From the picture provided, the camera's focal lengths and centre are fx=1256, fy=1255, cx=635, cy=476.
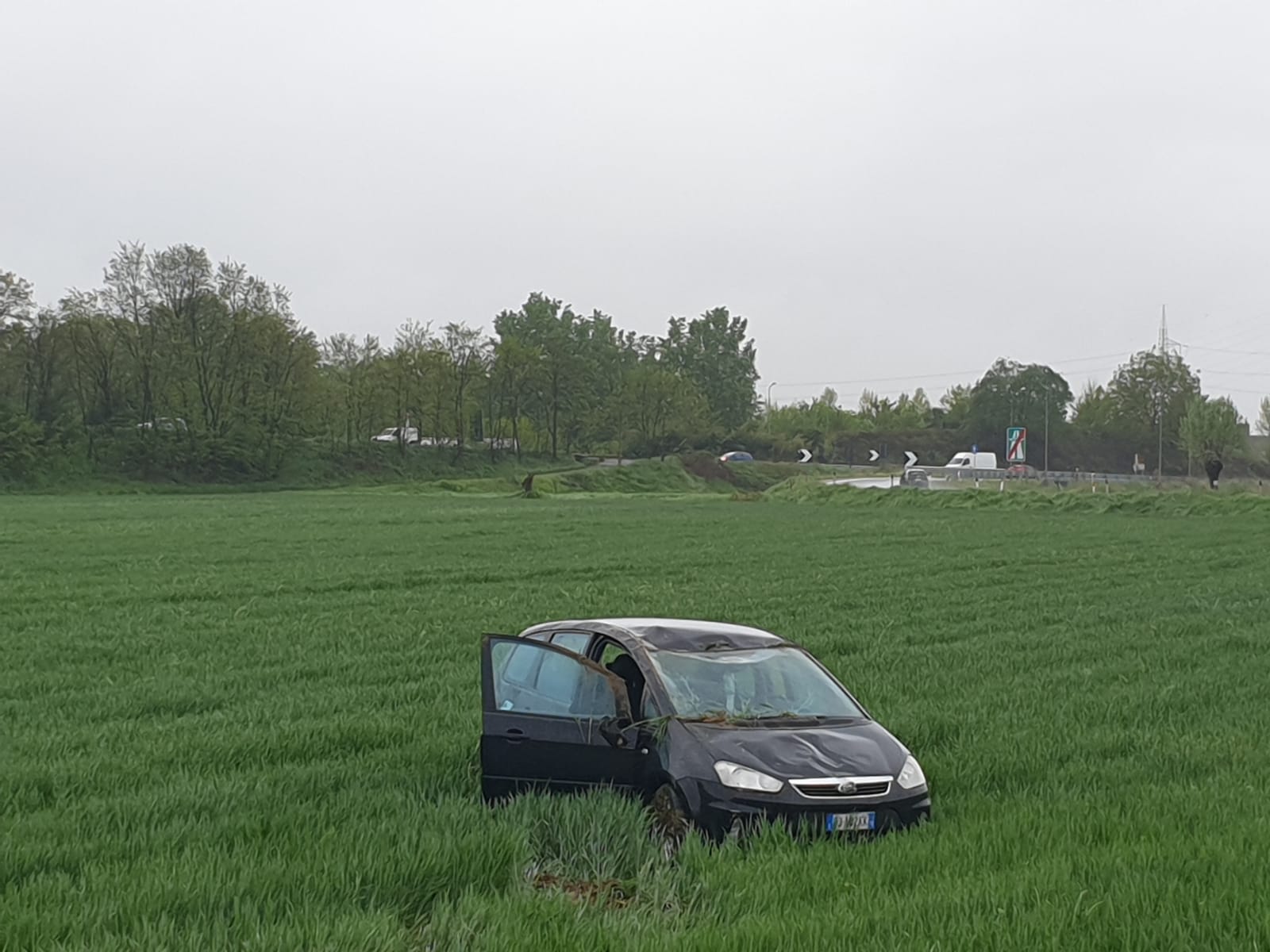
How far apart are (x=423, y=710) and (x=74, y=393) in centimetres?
8165

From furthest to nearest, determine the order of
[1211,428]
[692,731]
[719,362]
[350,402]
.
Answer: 1. [719,362]
2. [350,402]
3. [1211,428]
4. [692,731]

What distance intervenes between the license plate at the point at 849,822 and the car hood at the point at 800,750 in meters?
0.23

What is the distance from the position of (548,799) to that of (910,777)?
2185mm

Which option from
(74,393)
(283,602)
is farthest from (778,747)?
(74,393)

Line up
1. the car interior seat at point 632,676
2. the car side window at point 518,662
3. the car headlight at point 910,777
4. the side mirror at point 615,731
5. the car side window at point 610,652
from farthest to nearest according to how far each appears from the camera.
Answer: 1. the car side window at point 610,652
2. the car side window at point 518,662
3. the car interior seat at point 632,676
4. the side mirror at point 615,731
5. the car headlight at point 910,777

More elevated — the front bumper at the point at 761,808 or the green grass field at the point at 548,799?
the front bumper at the point at 761,808

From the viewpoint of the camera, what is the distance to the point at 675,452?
10481 centimetres

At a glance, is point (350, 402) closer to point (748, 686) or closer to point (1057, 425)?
point (1057, 425)

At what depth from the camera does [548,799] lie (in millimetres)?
7625

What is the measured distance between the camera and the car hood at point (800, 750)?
719 centimetres

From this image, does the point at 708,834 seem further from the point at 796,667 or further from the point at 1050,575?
the point at 1050,575

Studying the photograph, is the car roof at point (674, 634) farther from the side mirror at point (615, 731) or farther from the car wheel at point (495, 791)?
the car wheel at point (495, 791)

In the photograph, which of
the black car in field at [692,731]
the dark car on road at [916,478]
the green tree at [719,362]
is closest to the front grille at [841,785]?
the black car in field at [692,731]

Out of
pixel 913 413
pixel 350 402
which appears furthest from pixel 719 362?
pixel 350 402
